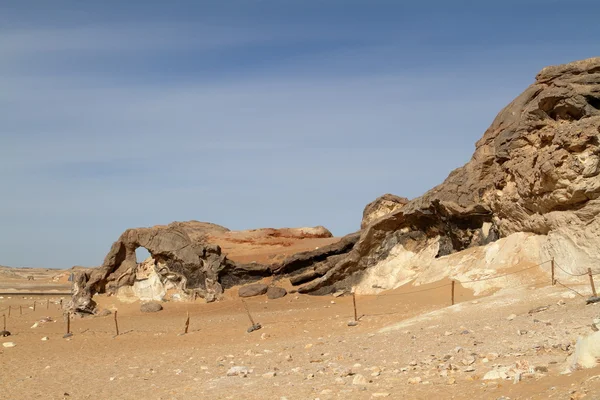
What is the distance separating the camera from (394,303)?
2278 cm

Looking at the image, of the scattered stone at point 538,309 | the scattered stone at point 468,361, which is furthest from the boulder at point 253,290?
the scattered stone at point 468,361

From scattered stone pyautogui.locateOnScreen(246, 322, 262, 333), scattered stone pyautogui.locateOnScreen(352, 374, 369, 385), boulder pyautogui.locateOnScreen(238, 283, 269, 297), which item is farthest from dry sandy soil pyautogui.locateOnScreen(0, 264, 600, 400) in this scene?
boulder pyautogui.locateOnScreen(238, 283, 269, 297)

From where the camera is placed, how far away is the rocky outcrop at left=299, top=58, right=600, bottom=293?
730 inches

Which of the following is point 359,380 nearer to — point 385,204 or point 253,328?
point 253,328

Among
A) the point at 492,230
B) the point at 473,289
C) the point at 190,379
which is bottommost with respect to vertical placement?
the point at 190,379

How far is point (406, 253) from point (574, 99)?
9.06m

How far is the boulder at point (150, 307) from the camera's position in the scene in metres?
28.7

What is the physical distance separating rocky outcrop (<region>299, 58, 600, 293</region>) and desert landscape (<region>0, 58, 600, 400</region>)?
6 cm

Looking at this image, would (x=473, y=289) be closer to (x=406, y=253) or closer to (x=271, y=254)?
(x=406, y=253)

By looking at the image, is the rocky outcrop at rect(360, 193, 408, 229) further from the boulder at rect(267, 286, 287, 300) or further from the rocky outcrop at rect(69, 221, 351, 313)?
the boulder at rect(267, 286, 287, 300)

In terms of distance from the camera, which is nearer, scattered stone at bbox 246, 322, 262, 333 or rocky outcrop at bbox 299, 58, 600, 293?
rocky outcrop at bbox 299, 58, 600, 293

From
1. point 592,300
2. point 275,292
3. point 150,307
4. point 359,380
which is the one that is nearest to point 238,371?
point 359,380

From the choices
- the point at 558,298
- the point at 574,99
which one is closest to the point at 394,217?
the point at 574,99

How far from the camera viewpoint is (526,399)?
25.3 ft
